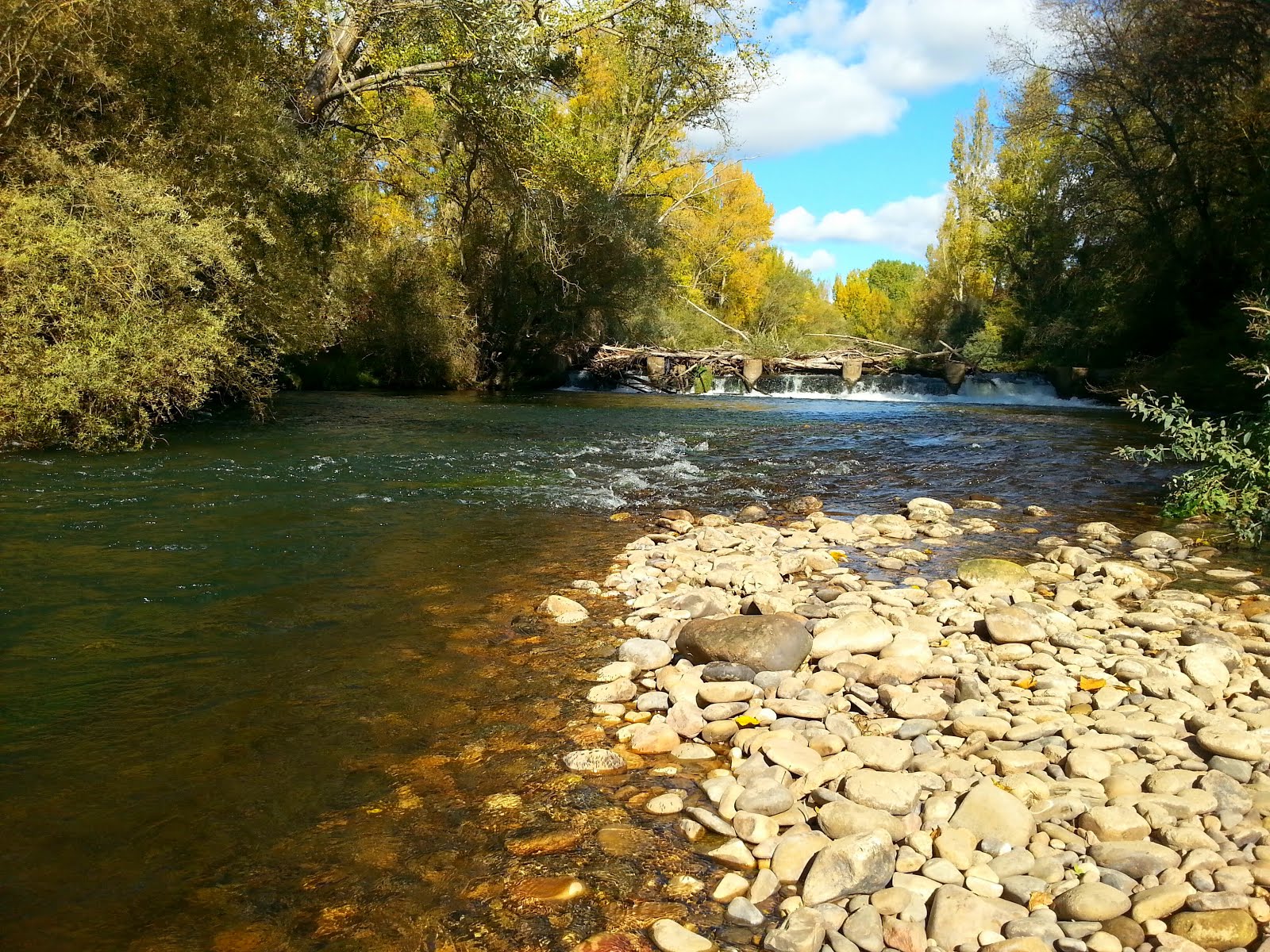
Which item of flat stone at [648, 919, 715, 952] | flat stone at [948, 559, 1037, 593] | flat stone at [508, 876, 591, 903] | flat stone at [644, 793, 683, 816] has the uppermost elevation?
flat stone at [948, 559, 1037, 593]

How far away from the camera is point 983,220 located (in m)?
48.4

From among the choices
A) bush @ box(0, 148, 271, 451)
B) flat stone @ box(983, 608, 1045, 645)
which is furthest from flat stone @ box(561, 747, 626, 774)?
bush @ box(0, 148, 271, 451)

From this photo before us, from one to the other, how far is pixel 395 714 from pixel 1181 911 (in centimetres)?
336

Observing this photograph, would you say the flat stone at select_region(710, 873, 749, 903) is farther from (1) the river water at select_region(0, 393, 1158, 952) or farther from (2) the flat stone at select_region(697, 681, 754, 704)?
(2) the flat stone at select_region(697, 681, 754, 704)

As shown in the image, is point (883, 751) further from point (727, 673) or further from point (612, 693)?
point (612, 693)

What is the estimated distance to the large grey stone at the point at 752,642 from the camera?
4832mm

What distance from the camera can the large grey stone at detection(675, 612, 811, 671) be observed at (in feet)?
15.9

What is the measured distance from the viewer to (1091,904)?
9.08 ft

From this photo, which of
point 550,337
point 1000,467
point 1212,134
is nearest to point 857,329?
point 550,337

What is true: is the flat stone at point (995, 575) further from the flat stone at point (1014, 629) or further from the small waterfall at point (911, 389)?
the small waterfall at point (911, 389)

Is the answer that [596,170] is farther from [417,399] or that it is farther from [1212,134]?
[1212,134]

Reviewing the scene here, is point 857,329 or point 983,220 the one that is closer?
point 983,220

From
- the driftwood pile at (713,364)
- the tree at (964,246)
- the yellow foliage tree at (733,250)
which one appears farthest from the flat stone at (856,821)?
the yellow foliage tree at (733,250)

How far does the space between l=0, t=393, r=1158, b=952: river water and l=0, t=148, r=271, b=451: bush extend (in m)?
0.74
